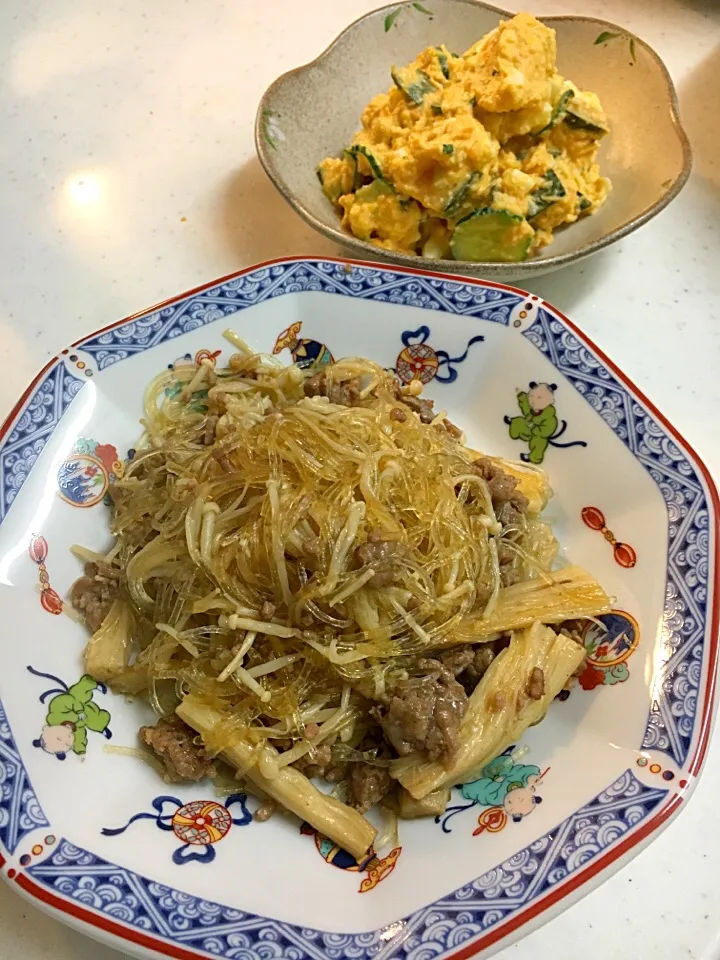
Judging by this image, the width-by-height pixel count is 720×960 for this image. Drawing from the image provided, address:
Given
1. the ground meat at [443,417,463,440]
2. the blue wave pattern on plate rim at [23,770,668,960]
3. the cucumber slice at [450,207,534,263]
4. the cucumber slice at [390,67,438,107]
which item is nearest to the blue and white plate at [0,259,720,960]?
the blue wave pattern on plate rim at [23,770,668,960]

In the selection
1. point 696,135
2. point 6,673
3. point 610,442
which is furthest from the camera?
point 696,135

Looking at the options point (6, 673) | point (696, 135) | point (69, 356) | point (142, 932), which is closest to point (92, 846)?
point (142, 932)

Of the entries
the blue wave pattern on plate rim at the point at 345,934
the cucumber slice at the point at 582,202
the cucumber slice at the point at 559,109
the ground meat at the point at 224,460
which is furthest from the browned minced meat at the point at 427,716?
the cucumber slice at the point at 559,109

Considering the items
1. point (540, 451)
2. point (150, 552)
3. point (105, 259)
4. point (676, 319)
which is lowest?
point (676, 319)

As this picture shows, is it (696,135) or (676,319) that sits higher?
(696,135)

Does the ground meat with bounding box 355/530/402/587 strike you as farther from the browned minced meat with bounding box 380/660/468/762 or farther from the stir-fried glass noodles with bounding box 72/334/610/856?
the browned minced meat with bounding box 380/660/468/762

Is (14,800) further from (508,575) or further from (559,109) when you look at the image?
(559,109)

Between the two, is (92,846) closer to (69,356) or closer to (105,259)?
(69,356)
